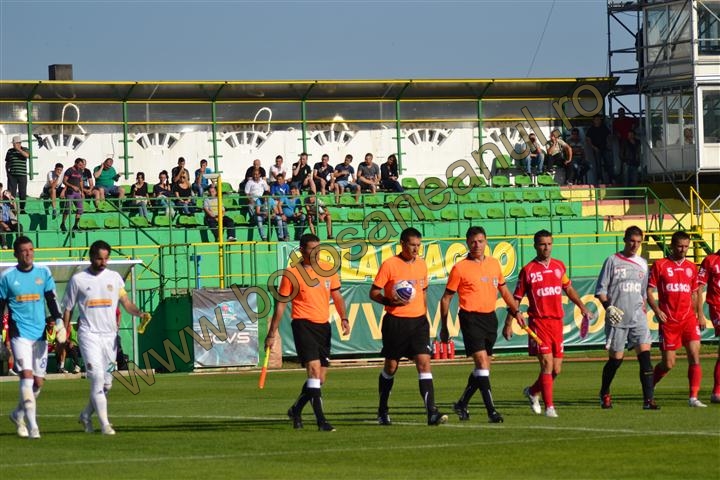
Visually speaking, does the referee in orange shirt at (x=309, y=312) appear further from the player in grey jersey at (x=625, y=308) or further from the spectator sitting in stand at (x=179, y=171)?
the spectator sitting in stand at (x=179, y=171)

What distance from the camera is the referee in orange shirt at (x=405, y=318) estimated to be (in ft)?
54.1

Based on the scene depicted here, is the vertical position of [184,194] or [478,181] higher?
[478,181]

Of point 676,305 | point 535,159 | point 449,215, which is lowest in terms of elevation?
point 676,305

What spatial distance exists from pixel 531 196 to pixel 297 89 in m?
8.93

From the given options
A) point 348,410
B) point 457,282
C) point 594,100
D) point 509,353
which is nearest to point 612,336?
point 457,282

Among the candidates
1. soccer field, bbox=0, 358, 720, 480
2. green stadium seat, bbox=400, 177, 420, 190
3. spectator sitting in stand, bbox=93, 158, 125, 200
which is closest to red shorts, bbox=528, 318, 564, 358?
A: soccer field, bbox=0, 358, 720, 480

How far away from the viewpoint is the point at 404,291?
650 inches

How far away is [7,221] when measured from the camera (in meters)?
37.5

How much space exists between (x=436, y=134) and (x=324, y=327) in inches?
1280

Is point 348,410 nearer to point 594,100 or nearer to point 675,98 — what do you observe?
point 675,98

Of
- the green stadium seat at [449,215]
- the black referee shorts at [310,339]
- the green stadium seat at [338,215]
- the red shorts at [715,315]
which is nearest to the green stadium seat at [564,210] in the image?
the green stadium seat at [449,215]

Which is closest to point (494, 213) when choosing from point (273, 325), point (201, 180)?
point (201, 180)

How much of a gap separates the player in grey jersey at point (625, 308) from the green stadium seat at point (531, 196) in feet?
81.6

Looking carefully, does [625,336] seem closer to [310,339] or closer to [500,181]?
[310,339]
